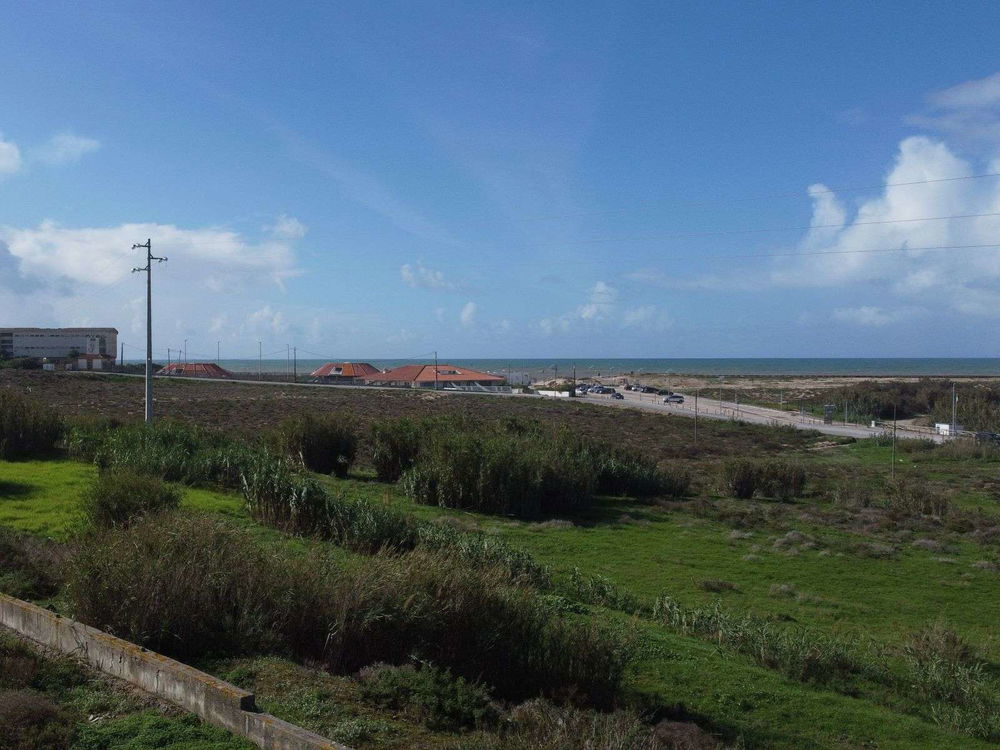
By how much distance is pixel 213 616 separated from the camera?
27.2 ft

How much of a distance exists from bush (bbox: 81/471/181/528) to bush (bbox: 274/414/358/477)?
1322 cm

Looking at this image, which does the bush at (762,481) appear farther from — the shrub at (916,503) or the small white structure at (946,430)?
the small white structure at (946,430)

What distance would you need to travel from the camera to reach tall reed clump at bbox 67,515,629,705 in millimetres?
8094

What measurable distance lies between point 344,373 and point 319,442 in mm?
81517

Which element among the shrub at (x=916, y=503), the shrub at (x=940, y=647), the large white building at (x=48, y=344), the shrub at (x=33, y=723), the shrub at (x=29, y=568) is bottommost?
the shrub at (x=916, y=503)

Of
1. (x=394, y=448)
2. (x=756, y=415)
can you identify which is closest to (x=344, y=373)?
(x=756, y=415)

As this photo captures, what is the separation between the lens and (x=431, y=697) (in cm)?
724

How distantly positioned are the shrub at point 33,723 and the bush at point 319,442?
2118cm

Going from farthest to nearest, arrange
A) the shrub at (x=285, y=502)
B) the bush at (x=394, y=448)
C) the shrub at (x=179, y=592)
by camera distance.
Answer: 1. the bush at (x=394, y=448)
2. the shrub at (x=285, y=502)
3. the shrub at (x=179, y=592)

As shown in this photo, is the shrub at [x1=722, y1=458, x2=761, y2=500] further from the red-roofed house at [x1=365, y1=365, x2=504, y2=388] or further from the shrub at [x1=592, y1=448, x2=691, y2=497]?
the red-roofed house at [x1=365, y1=365, x2=504, y2=388]

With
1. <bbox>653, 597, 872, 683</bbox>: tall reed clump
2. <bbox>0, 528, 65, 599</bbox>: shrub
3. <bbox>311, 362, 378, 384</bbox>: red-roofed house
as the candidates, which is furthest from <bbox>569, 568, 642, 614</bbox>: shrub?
<bbox>311, 362, 378, 384</bbox>: red-roofed house

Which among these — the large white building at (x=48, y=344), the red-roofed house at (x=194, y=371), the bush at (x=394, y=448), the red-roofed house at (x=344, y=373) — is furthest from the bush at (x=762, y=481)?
the large white building at (x=48, y=344)

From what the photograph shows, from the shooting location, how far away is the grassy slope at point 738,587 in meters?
9.16

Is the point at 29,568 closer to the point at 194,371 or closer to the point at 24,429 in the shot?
the point at 24,429
